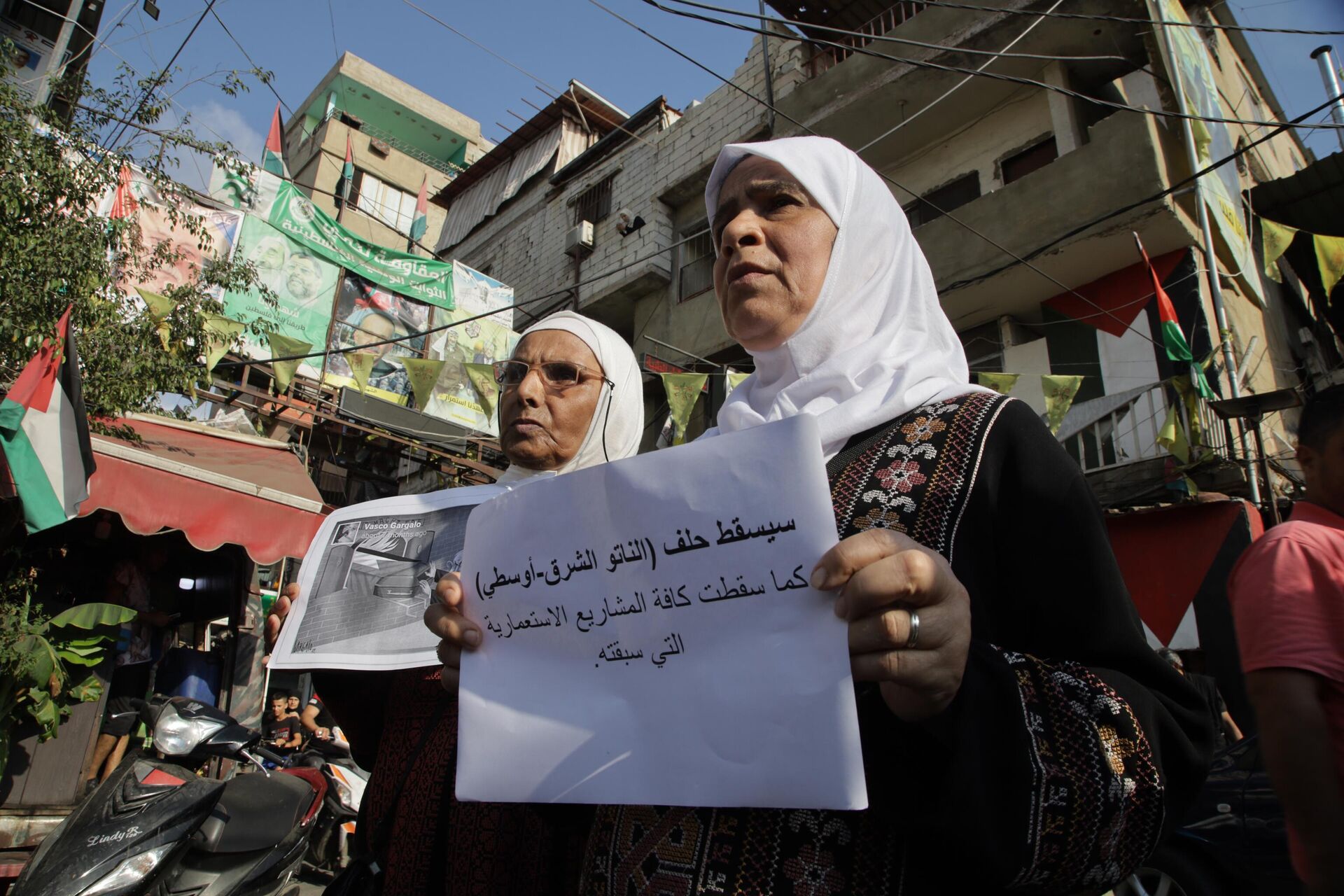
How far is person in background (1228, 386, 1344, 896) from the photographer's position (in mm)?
1242

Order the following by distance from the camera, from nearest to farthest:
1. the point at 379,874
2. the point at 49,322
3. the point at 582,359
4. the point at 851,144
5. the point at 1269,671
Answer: the point at 1269,671 < the point at 379,874 < the point at 582,359 < the point at 49,322 < the point at 851,144

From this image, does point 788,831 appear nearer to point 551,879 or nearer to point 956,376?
point 956,376

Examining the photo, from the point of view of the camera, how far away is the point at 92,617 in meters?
4.64

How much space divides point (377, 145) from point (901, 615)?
23.9 m

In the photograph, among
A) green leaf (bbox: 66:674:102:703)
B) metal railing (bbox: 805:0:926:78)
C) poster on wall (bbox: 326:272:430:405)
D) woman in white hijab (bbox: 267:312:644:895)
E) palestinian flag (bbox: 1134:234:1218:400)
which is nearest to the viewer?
woman in white hijab (bbox: 267:312:644:895)

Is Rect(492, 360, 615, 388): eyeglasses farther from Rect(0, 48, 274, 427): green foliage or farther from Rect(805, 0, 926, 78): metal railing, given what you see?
Rect(805, 0, 926, 78): metal railing

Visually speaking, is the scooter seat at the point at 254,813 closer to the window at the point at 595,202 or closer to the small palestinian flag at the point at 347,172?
the window at the point at 595,202

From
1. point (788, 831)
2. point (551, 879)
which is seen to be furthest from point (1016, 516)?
point (551, 879)

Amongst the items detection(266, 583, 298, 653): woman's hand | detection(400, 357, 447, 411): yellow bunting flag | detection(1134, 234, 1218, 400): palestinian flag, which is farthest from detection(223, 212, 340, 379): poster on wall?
detection(1134, 234, 1218, 400): palestinian flag

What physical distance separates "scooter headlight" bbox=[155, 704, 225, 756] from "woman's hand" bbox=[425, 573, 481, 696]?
313 cm

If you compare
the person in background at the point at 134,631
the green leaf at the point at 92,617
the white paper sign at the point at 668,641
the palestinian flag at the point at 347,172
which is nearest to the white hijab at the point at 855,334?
the white paper sign at the point at 668,641

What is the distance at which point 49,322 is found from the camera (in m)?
4.81

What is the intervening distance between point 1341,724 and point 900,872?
0.97 metres

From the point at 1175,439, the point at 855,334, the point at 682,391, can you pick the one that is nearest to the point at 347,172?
the point at 682,391
